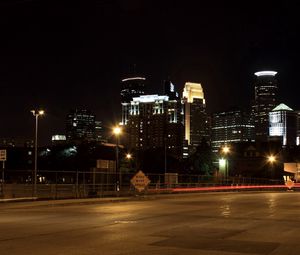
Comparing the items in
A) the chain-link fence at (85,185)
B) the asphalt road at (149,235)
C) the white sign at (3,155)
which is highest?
the white sign at (3,155)

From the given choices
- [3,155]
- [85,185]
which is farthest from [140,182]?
[3,155]

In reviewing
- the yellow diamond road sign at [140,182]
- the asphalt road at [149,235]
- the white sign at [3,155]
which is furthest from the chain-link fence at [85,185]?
the asphalt road at [149,235]

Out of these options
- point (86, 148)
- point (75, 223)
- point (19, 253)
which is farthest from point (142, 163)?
point (19, 253)

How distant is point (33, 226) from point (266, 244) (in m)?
8.26

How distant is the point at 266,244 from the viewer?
14977mm

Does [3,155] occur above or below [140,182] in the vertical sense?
above

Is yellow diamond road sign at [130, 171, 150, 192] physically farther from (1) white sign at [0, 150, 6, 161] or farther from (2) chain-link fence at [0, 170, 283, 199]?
(1) white sign at [0, 150, 6, 161]

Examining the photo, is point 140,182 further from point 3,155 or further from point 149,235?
point 149,235

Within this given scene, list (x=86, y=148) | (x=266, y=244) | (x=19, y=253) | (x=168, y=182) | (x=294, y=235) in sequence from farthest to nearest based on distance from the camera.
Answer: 1. (x=86, y=148)
2. (x=168, y=182)
3. (x=294, y=235)
4. (x=266, y=244)
5. (x=19, y=253)

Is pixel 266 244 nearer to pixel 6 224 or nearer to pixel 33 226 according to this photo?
pixel 33 226

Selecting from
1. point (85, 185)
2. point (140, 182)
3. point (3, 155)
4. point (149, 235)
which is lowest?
point (149, 235)

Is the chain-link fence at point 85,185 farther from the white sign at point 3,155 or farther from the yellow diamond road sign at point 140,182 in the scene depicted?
the white sign at point 3,155

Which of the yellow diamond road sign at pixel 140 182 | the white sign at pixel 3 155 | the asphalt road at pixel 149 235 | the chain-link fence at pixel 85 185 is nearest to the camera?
the asphalt road at pixel 149 235

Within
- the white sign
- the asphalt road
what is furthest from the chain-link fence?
the asphalt road
